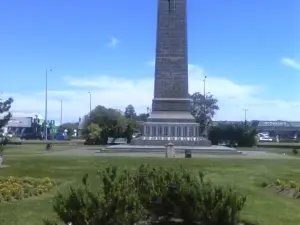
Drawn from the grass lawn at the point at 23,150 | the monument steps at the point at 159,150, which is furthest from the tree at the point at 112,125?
the monument steps at the point at 159,150

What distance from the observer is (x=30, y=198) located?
18.2 meters

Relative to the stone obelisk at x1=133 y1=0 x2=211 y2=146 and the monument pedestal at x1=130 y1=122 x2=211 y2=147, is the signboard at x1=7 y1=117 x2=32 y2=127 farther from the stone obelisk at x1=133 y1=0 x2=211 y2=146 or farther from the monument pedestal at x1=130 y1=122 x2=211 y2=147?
the stone obelisk at x1=133 y1=0 x2=211 y2=146

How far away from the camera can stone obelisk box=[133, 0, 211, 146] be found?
2628 inches

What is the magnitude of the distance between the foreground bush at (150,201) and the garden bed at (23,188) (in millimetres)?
5908

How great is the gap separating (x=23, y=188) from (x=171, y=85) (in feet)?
160

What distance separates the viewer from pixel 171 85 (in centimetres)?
6706

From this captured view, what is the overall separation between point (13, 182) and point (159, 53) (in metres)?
48.2

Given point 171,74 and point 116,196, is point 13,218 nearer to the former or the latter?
point 116,196

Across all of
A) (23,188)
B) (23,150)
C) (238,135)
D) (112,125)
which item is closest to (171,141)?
(23,150)

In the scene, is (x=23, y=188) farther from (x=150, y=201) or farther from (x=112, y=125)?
(x=112, y=125)

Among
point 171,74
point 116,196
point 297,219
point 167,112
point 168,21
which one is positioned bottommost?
point 297,219

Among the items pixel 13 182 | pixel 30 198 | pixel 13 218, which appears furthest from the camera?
pixel 13 182

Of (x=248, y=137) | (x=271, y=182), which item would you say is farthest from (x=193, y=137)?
(x=271, y=182)

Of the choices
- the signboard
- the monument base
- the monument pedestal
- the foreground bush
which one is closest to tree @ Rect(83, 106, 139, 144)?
the monument pedestal
